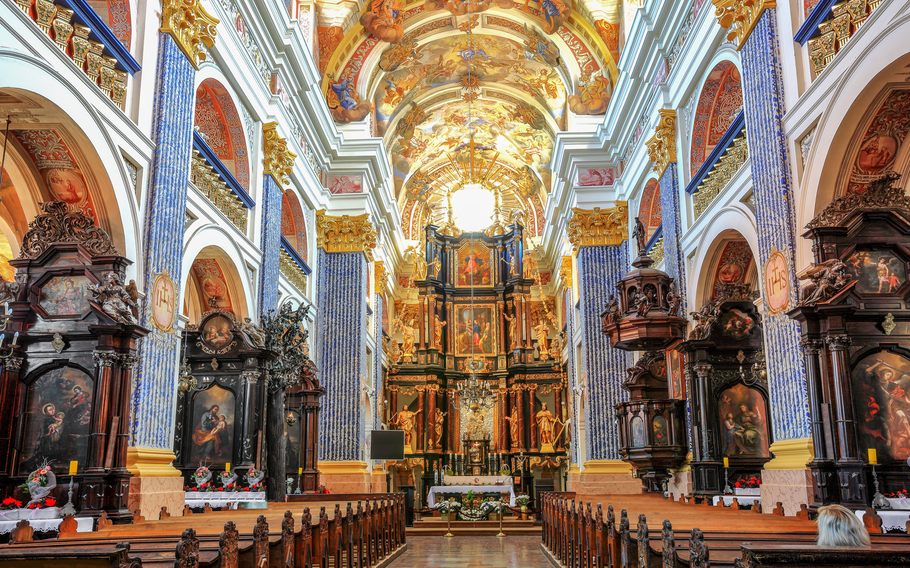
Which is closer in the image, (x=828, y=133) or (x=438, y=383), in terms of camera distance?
(x=828, y=133)

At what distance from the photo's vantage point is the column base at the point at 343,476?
609 inches

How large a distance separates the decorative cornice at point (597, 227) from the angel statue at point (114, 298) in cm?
1146

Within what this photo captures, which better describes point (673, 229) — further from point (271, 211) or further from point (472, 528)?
point (472, 528)

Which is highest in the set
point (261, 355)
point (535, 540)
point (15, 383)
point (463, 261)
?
point (463, 261)

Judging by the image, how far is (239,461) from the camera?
9859 mm

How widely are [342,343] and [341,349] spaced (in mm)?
132

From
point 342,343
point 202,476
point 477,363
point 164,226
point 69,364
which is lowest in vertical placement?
point 202,476

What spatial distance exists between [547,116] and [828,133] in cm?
1434

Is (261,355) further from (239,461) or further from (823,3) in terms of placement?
(823,3)

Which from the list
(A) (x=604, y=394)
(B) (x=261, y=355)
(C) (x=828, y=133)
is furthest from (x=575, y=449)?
(C) (x=828, y=133)

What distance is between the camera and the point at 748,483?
9.88 metres

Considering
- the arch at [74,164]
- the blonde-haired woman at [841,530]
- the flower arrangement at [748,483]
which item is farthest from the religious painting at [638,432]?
the blonde-haired woman at [841,530]

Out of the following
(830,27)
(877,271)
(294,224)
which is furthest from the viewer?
(294,224)

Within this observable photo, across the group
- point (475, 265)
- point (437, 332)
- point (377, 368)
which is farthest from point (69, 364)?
point (475, 265)
